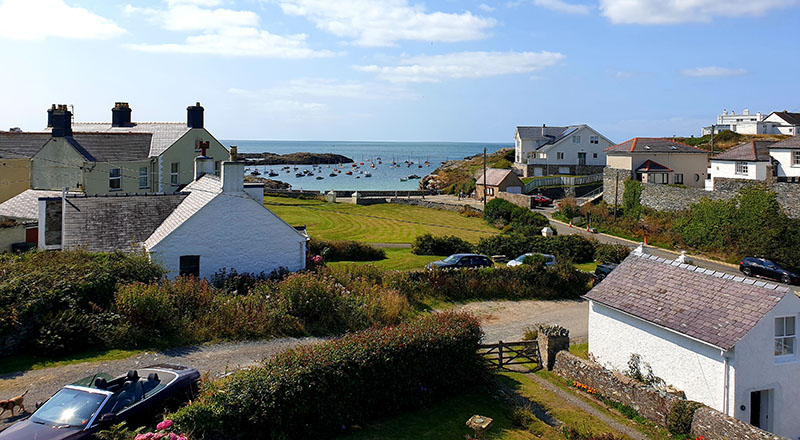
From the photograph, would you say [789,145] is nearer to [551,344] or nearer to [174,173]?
[551,344]

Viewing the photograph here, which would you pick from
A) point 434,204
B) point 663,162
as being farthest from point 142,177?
point 663,162

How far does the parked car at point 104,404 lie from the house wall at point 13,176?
33.5 meters

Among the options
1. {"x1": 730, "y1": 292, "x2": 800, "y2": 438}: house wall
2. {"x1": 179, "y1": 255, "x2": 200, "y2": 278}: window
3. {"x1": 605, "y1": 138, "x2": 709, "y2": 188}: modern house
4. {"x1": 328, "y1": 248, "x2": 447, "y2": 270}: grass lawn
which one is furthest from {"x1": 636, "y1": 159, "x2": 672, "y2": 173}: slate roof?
{"x1": 179, "y1": 255, "x2": 200, "y2": 278}: window

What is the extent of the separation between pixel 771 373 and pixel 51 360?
20.8m

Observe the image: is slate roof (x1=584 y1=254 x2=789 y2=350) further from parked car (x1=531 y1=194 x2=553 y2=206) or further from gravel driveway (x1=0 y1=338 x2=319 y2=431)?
parked car (x1=531 y1=194 x2=553 y2=206)

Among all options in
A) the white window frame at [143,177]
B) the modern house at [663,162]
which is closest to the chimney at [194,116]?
the white window frame at [143,177]

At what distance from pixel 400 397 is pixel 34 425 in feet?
27.4

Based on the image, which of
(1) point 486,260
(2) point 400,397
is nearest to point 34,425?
(2) point 400,397

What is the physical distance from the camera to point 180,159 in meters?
41.9

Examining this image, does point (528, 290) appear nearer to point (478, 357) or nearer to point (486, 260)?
point (486, 260)

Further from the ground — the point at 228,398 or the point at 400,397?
the point at 228,398

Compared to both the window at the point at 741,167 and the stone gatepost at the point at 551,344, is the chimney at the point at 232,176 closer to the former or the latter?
the stone gatepost at the point at 551,344

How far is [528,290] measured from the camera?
30.8 m

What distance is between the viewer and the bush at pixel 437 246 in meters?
40.0
